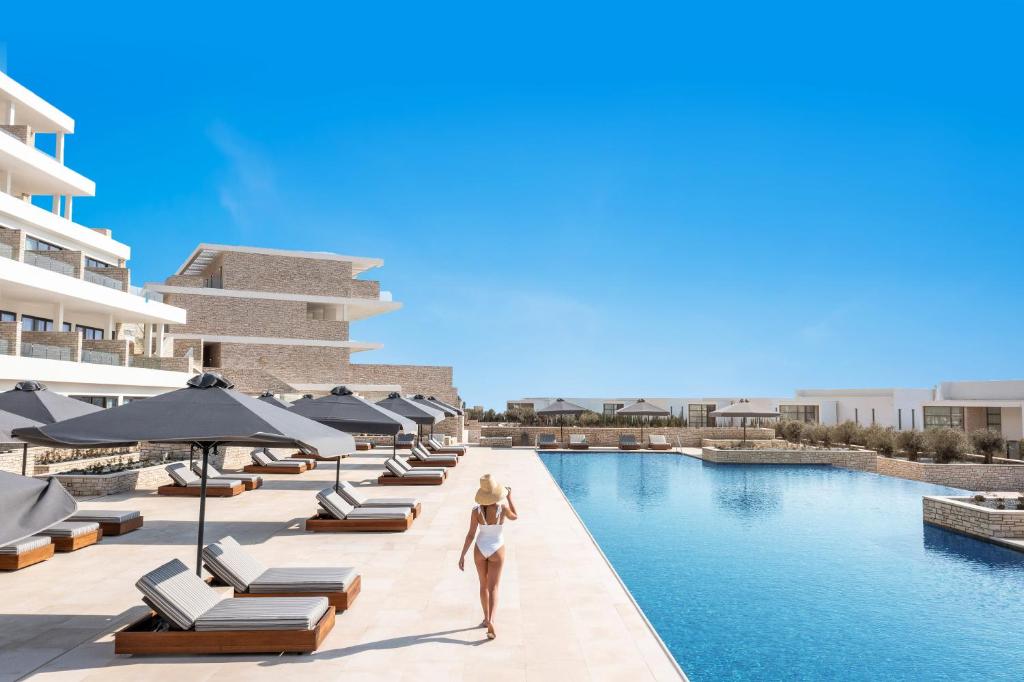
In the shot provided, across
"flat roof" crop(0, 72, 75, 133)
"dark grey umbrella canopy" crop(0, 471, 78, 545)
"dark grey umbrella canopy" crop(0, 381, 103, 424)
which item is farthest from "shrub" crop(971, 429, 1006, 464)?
"flat roof" crop(0, 72, 75, 133)

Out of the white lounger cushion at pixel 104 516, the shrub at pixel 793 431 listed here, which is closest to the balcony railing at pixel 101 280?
the white lounger cushion at pixel 104 516

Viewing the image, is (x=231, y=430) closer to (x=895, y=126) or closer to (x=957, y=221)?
(x=895, y=126)

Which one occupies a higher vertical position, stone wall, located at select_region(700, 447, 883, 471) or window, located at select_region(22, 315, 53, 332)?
window, located at select_region(22, 315, 53, 332)

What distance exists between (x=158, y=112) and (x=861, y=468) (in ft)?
112

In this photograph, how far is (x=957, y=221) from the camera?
54.5 m

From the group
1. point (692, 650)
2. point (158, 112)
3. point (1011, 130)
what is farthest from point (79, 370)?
point (1011, 130)

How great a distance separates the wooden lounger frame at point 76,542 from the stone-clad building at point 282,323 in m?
34.0

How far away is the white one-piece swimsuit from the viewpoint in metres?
5.75

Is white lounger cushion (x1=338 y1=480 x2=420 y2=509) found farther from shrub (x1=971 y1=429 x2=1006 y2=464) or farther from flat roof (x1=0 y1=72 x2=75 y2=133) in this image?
flat roof (x1=0 y1=72 x2=75 y2=133)

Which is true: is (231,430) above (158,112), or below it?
below

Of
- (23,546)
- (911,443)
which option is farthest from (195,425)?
(911,443)

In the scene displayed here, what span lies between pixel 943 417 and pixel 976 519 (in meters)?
31.4

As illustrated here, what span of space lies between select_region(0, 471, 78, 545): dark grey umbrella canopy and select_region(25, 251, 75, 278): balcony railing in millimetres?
22530

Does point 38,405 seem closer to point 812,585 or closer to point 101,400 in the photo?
point 812,585
